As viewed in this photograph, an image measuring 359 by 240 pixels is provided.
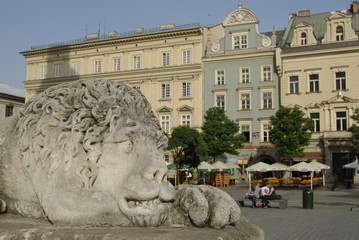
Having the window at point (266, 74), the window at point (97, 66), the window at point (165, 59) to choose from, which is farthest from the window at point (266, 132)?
the window at point (97, 66)

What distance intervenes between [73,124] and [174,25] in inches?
1501

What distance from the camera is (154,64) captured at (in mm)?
39750

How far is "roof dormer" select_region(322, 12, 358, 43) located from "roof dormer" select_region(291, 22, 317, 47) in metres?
1.32

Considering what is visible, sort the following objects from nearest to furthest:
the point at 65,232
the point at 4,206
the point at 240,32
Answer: the point at 65,232 → the point at 4,206 → the point at 240,32

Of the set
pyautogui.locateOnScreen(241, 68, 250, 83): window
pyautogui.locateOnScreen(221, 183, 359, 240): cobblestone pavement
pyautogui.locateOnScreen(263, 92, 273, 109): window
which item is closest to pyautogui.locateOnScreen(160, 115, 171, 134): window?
pyautogui.locateOnScreen(241, 68, 250, 83): window

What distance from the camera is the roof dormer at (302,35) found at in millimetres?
35875

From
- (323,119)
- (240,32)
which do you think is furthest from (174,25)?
(323,119)

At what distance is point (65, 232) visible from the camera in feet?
9.63

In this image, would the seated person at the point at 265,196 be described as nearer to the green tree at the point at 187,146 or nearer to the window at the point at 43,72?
the green tree at the point at 187,146

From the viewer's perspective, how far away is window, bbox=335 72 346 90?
3372 cm

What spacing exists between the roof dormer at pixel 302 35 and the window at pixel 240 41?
4232mm

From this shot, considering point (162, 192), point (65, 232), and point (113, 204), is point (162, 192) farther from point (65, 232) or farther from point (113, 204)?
point (65, 232)

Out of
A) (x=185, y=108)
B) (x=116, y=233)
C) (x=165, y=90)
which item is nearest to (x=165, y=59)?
(x=165, y=90)

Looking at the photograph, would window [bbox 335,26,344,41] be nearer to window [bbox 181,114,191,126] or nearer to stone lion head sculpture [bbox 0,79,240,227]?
window [bbox 181,114,191,126]
